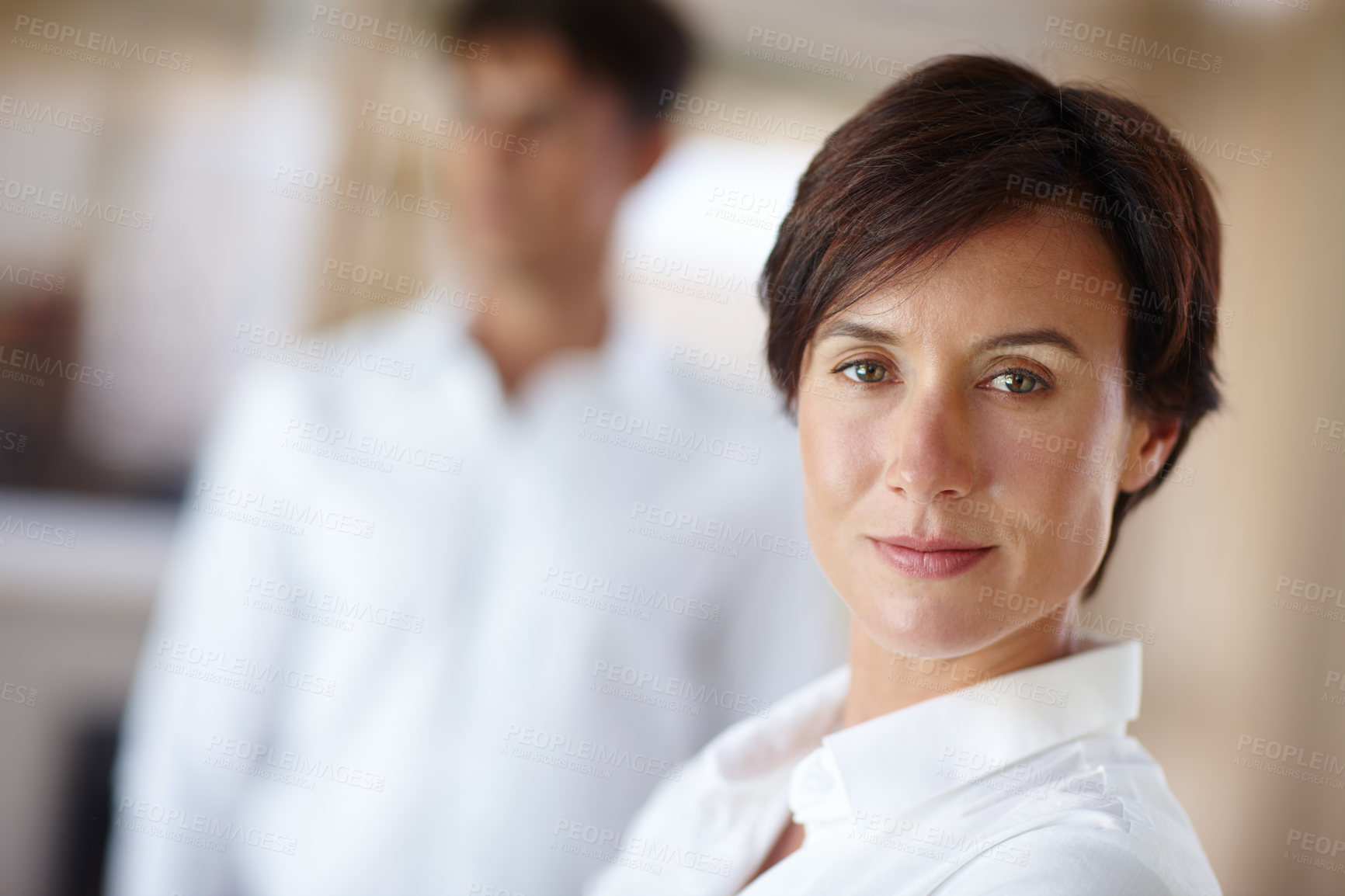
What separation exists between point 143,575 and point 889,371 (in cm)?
239

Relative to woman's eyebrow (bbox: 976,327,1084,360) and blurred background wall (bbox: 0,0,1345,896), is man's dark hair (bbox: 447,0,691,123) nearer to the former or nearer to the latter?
blurred background wall (bbox: 0,0,1345,896)

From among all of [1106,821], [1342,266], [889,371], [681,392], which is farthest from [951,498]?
[1342,266]

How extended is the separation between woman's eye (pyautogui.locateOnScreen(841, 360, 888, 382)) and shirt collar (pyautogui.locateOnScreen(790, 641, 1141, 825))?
0.84ft

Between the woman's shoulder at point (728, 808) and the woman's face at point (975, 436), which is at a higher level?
the woman's face at point (975, 436)

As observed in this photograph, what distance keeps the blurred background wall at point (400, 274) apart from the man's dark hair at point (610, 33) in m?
0.57

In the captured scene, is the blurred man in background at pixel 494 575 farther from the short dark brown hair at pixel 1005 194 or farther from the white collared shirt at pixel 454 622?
the short dark brown hair at pixel 1005 194

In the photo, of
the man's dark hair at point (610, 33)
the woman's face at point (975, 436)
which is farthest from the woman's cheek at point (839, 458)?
the man's dark hair at point (610, 33)

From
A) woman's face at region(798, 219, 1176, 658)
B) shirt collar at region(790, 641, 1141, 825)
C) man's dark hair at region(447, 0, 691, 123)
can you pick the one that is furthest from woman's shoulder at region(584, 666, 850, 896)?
man's dark hair at region(447, 0, 691, 123)

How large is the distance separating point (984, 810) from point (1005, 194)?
440 millimetres

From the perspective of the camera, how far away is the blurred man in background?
1.60 metres

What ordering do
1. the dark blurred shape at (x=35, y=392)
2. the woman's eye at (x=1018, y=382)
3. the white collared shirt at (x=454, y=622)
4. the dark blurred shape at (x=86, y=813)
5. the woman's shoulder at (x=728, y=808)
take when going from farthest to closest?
the dark blurred shape at (x=35, y=392), the dark blurred shape at (x=86, y=813), the white collared shirt at (x=454, y=622), the woman's shoulder at (x=728, y=808), the woman's eye at (x=1018, y=382)

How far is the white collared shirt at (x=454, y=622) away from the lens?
159 centimetres

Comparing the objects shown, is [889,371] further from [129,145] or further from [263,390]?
[129,145]

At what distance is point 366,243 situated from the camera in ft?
8.66
